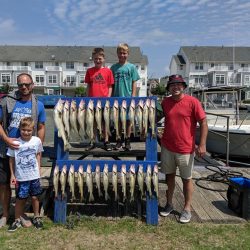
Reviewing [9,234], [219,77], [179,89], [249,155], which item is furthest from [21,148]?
[219,77]

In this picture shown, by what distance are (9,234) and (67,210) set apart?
3.40 ft

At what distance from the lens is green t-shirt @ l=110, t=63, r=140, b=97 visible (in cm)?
554

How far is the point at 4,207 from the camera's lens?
472cm

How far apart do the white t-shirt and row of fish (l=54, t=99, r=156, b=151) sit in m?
0.46

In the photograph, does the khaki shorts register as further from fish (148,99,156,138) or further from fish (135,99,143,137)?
fish (135,99,143,137)

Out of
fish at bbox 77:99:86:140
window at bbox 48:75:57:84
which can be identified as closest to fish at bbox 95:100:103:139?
fish at bbox 77:99:86:140

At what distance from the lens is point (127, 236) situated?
14.5 ft

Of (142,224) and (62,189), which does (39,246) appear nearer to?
(62,189)

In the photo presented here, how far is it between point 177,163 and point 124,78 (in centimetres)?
169

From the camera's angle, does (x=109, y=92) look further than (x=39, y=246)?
Yes

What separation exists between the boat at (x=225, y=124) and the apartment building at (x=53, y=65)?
59.0m

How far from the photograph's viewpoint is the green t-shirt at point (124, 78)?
5539 mm

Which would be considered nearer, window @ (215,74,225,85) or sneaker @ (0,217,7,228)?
sneaker @ (0,217,7,228)

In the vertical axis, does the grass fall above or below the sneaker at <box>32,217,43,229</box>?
below
